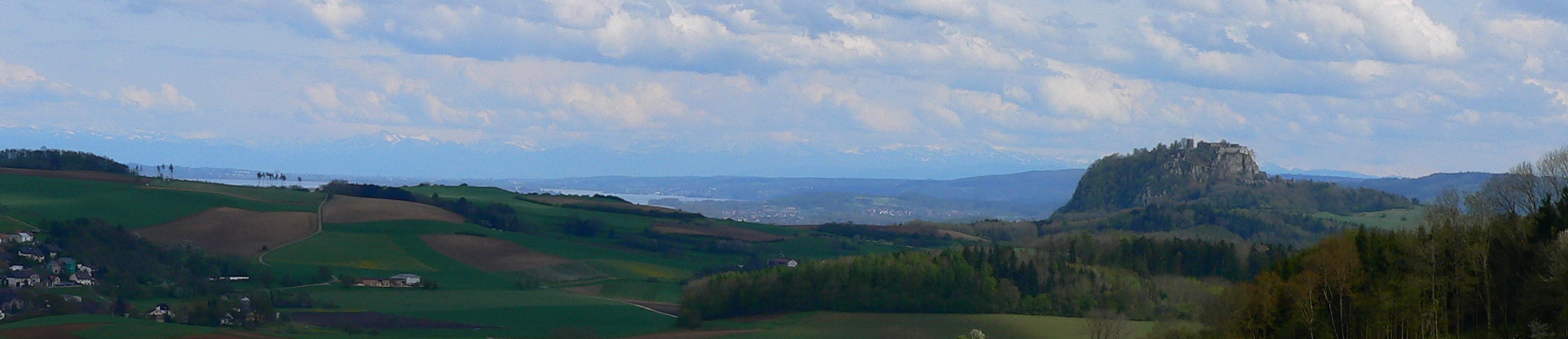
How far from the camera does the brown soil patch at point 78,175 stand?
13288 cm

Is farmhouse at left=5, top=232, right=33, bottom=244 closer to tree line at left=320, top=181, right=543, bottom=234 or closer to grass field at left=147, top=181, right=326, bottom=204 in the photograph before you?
grass field at left=147, top=181, right=326, bottom=204

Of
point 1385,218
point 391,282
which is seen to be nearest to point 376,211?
point 391,282

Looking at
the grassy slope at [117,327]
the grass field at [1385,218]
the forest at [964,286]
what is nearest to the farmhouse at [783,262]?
the forest at [964,286]

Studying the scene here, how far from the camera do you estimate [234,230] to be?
401ft

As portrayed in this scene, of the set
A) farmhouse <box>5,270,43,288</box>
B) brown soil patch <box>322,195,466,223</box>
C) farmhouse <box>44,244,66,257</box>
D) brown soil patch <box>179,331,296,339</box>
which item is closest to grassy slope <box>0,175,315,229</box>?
brown soil patch <box>322,195,466,223</box>

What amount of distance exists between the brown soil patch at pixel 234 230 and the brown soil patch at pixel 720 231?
35.4 metres

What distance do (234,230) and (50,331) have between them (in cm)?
5246

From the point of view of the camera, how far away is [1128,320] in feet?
292

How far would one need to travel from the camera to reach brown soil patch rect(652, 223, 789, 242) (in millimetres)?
148750

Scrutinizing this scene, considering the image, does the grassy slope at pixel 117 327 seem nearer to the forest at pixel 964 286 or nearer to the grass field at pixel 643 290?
the forest at pixel 964 286

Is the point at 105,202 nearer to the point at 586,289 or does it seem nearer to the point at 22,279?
the point at 22,279

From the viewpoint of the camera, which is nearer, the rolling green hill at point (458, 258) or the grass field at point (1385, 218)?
the rolling green hill at point (458, 258)

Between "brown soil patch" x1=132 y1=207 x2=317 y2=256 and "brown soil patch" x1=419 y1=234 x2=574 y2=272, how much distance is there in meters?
10.8

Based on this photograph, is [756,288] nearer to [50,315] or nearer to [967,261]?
[967,261]
